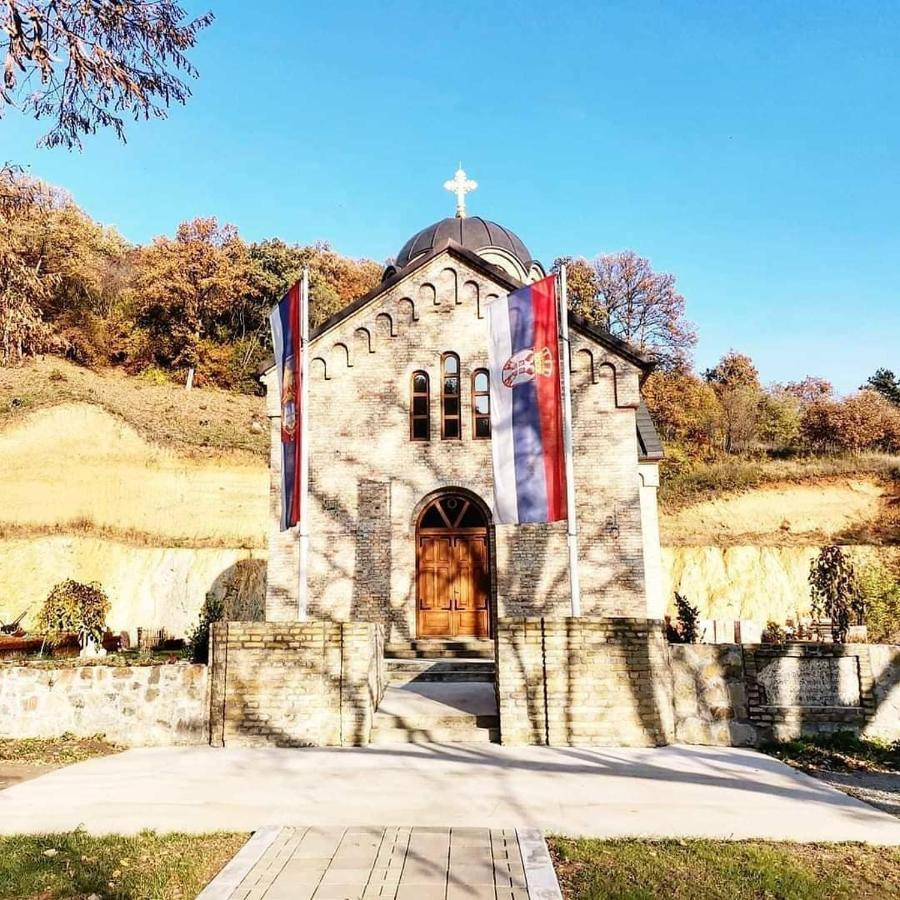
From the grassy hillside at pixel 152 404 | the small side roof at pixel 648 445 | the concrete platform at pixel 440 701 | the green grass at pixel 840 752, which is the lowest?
the green grass at pixel 840 752

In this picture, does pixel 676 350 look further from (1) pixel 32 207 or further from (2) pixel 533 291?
(1) pixel 32 207

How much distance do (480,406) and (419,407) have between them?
4.69 feet

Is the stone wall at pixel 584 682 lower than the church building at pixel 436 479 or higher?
lower

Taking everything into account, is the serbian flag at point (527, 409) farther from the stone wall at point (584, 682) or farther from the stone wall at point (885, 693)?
the stone wall at point (885, 693)

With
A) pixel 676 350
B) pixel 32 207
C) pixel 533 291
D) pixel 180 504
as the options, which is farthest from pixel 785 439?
pixel 32 207

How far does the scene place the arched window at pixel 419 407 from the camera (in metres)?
17.3

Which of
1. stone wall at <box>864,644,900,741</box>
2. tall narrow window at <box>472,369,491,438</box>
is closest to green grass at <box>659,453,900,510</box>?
tall narrow window at <box>472,369,491,438</box>

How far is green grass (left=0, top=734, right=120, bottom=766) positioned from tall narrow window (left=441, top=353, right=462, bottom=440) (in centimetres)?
959

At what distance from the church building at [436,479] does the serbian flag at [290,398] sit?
2798mm

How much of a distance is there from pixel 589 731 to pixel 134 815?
5722mm

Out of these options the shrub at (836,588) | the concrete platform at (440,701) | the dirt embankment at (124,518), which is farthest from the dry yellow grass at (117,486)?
the shrub at (836,588)

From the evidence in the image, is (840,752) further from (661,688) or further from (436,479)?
(436,479)

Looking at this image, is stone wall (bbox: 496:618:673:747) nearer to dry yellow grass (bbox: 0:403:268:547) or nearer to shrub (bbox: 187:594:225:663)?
shrub (bbox: 187:594:225:663)

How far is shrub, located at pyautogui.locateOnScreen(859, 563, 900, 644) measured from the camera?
25.7 m
